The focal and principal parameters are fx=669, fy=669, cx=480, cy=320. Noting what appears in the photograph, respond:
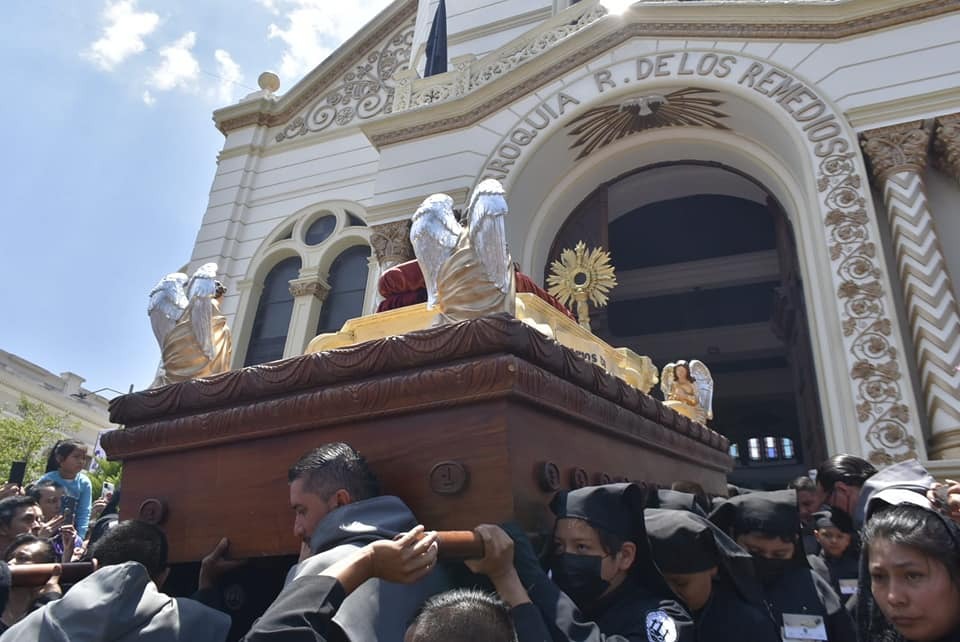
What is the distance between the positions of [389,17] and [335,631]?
45.9ft

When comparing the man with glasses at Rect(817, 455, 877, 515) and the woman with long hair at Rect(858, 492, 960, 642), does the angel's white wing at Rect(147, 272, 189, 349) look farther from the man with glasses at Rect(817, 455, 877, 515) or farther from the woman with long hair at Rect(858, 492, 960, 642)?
the man with glasses at Rect(817, 455, 877, 515)

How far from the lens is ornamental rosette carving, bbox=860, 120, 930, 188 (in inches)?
269

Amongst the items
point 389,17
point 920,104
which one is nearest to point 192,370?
point 920,104

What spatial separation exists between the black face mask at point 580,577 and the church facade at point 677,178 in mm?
5149

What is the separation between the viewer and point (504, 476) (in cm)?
162

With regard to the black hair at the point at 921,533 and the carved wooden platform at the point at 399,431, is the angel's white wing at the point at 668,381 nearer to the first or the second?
the carved wooden platform at the point at 399,431

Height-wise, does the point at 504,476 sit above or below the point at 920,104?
below

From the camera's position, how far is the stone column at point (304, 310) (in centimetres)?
1037

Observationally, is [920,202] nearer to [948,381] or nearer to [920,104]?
[920,104]

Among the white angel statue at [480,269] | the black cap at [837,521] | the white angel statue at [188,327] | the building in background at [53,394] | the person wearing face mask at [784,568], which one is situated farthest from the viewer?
the building in background at [53,394]

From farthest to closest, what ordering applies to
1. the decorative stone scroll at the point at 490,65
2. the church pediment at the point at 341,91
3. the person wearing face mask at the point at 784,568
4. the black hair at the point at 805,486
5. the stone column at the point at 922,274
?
the church pediment at the point at 341,91
the decorative stone scroll at the point at 490,65
the stone column at the point at 922,274
the black hair at the point at 805,486
the person wearing face mask at the point at 784,568

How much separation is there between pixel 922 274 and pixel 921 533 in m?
5.87

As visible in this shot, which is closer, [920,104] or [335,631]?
[335,631]

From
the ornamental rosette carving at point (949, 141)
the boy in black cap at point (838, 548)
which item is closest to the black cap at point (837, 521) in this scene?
the boy in black cap at point (838, 548)
